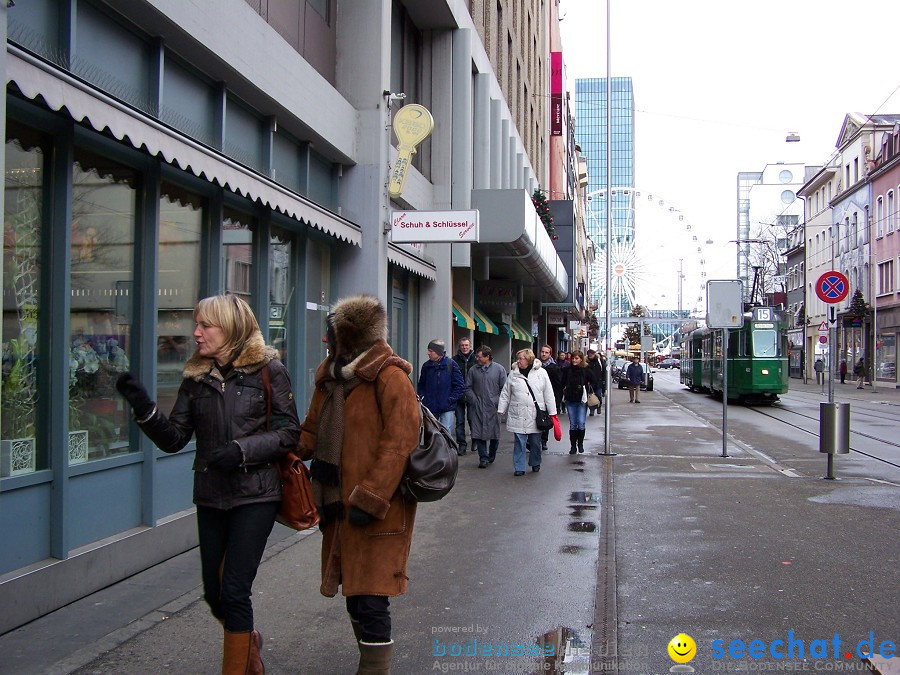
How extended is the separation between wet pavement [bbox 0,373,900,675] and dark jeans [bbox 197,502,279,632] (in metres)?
0.75

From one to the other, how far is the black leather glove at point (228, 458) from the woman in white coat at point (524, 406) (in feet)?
25.4

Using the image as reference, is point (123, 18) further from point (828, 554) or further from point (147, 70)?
point (828, 554)

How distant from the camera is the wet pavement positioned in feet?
14.7

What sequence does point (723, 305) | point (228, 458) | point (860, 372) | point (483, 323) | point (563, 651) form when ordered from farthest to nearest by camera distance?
point (860, 372), point (483, 323), point (723, 305), point (563, 651), point (228, 458)

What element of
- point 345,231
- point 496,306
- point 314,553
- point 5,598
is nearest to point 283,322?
point 345,231

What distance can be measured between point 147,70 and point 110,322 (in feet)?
6.58

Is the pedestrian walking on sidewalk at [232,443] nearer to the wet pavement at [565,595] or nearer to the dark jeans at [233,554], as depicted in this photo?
the dark jeans at [233,554]

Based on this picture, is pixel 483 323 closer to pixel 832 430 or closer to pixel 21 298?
pixel 832 430

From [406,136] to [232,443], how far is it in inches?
327

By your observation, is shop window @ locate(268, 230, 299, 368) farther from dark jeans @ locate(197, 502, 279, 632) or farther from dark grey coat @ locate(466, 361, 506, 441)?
dark jeans @ locate(197, 502, 279, 632)

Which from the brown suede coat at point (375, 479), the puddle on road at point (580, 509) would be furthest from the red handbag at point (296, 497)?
the puddle on road at point (580, 509)

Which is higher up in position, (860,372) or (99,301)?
(99,301)

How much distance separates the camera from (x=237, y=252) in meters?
8.17

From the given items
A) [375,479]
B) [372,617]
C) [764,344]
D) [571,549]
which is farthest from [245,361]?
[764,344]
